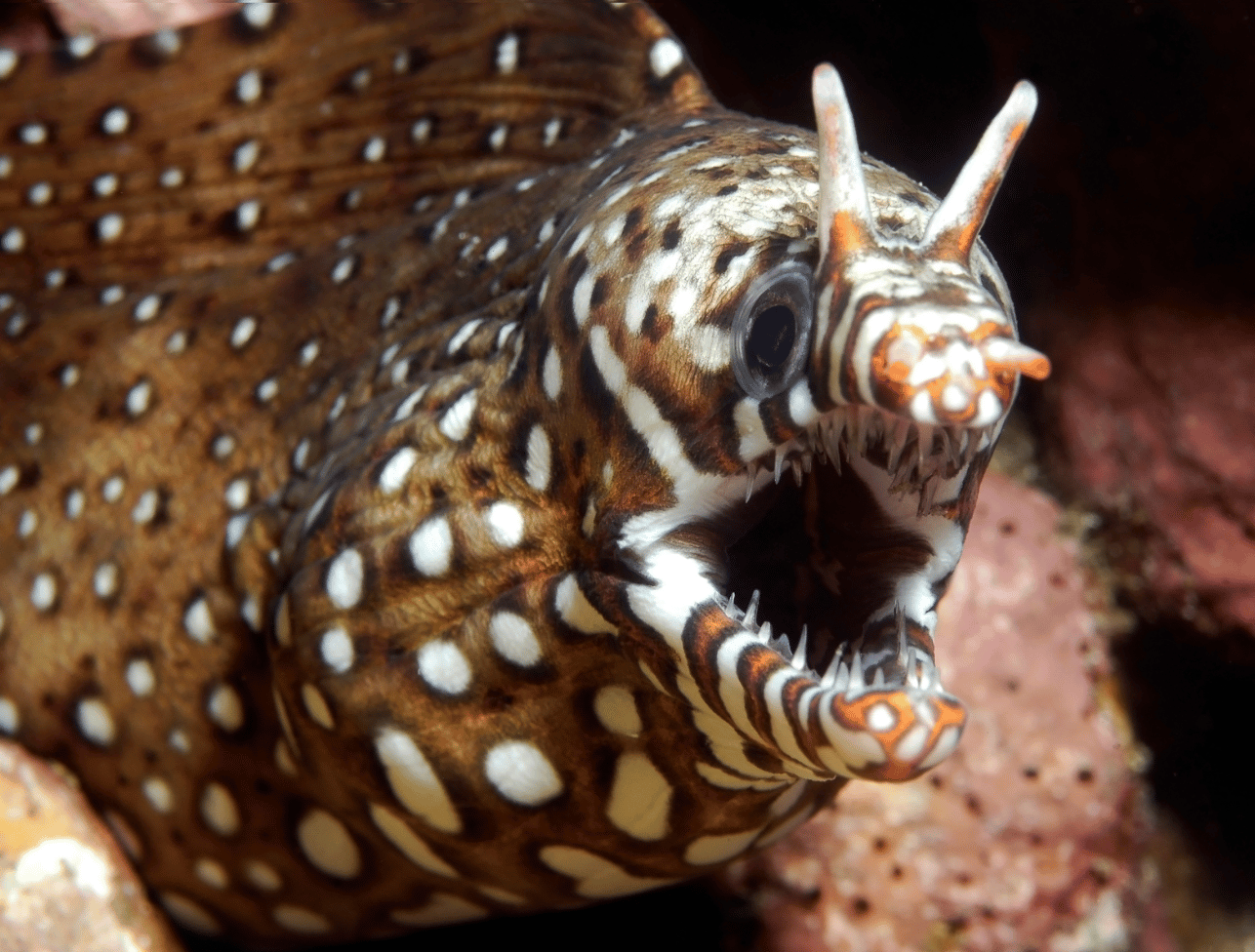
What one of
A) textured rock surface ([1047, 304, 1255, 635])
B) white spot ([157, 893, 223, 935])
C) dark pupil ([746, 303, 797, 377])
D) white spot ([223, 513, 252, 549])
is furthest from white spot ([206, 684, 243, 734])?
textured rock surface ([1047, 304, 1255, 635])

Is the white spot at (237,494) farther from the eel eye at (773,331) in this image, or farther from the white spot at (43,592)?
the eel eye at (773,331)

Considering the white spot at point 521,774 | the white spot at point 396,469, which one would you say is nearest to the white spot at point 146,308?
the white spot at point 396,469

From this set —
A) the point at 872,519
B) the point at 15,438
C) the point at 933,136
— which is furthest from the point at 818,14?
the point at 15,438

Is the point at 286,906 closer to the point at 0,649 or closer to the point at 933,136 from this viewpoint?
the point at 0,649

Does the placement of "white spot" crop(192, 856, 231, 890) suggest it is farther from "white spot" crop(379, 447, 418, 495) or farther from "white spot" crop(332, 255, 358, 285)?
"white spot" crop(332, 255, 358, 285)

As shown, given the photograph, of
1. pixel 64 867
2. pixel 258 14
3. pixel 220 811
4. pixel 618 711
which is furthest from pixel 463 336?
pixel 64 867
